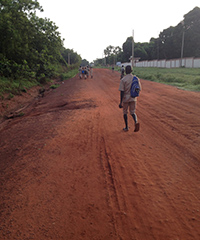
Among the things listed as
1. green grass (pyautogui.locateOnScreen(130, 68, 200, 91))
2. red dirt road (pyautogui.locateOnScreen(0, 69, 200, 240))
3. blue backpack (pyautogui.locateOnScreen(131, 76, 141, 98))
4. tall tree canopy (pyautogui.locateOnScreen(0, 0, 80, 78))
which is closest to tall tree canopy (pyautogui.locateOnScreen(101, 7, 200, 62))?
green grass (pyautogui.locateOnScreen(130, 68, 200, 91))

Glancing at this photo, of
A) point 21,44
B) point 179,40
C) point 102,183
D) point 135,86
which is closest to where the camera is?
point 102,183

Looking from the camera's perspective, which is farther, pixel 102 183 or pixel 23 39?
pixel 23 39

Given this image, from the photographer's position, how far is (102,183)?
10.8 ft

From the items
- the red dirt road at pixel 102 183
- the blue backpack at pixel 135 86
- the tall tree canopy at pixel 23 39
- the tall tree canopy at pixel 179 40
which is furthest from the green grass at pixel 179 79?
the tall tree canopy at pixel 179 40

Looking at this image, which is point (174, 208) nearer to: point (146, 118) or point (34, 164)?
point (34, 164)

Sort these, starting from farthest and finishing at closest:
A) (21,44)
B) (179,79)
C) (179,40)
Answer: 1. (179,40)
2. (179,79)
3. (21,44)

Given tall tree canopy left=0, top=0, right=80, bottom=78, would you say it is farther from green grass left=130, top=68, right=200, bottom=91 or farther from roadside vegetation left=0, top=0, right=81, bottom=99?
green grass left=130, top=68, right=200, bottom=91

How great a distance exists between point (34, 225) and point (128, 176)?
5.54ft

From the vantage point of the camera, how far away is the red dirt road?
8.12 ft

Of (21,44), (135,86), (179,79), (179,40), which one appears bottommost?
(179,79)

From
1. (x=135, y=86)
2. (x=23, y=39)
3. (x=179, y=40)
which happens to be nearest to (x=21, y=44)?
(x=23, y=39)

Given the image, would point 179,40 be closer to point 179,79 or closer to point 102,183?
point 179,79

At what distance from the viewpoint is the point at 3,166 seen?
4.21 metres

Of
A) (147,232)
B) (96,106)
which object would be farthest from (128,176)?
(96,106)
